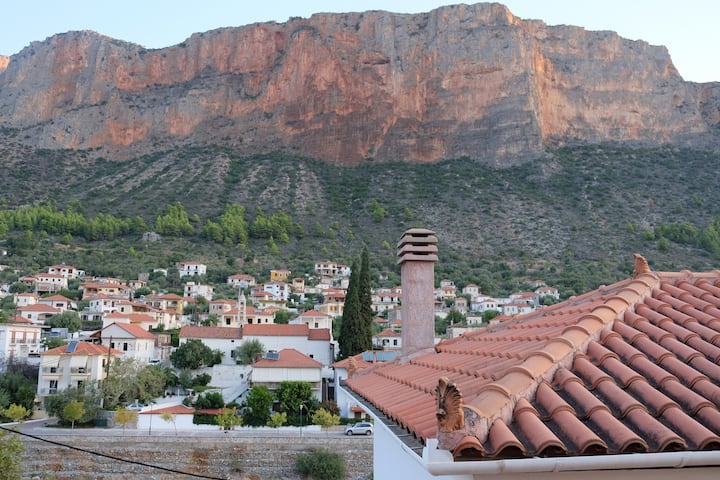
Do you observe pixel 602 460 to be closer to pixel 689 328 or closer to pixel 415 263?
pixel 689 328

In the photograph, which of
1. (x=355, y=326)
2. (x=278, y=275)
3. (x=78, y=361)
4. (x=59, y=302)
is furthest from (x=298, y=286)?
(x=78, y=361)

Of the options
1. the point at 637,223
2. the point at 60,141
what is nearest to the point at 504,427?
the point at 637,223

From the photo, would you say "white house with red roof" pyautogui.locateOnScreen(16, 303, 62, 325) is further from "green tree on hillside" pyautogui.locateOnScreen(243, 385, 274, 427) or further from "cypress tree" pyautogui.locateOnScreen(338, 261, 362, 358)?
"green tree on hillside" pyautogui.locateOnScreen(243, 385, 274, 427)

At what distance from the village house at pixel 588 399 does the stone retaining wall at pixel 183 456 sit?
953 inches

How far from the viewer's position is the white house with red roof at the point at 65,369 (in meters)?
37.9

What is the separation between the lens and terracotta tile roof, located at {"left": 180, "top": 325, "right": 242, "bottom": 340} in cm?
4628

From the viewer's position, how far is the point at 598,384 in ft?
12.1

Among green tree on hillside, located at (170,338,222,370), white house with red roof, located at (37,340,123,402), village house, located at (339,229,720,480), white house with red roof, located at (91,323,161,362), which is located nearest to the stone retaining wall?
white house with red roof, located at (37,340,123,402)

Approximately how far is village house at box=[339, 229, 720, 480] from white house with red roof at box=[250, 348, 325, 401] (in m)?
34.5

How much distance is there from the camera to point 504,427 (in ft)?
10.3

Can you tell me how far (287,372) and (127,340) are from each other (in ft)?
36.5

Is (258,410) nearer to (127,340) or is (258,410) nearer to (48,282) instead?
(127,340)

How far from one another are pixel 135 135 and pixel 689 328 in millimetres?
119675

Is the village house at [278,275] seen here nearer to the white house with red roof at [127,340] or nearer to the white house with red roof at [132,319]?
the white house with red roof at [132,319]
